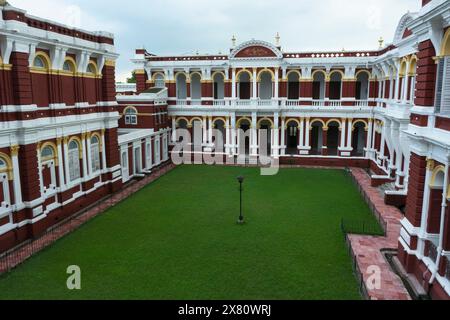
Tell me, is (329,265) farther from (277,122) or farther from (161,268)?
(277,122)

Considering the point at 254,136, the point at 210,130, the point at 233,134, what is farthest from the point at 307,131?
the point at 210,130

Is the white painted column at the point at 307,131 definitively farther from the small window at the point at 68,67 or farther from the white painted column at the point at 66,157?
the white painted column at the point at 66,157

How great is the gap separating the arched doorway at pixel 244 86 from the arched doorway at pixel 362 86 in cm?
866

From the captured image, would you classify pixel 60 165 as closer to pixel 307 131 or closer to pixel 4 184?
pixel 4 184

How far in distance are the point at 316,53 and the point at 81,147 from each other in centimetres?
1887

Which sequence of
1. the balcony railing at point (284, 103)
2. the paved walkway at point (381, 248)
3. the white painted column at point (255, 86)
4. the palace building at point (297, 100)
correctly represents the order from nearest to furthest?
1. the paved walkway at point (381, 248)
2. the palace building at point (297, 100)
3. the balcony railing at point (284, 103)
4. the white painted column at point (255, 86)

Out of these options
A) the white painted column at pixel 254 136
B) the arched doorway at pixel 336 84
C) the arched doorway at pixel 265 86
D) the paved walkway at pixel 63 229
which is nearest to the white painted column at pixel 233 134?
the white painted column at pixel 254 136

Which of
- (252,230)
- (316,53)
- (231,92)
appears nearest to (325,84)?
(316,53)

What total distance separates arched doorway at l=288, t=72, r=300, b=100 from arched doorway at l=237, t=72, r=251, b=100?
132 inches

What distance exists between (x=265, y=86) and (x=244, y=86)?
6.01 feet

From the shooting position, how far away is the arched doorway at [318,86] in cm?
3062

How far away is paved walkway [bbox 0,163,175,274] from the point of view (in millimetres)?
13319

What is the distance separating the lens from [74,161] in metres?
18.6
